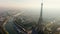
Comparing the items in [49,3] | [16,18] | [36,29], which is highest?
[49,3]

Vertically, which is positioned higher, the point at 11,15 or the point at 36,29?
the point at 11,15

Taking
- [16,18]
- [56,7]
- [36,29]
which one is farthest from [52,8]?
[16,18]

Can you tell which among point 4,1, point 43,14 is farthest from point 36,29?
point 4,1

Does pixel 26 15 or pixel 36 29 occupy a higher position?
pixel 26 15

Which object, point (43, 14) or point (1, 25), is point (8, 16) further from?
point (43, 14)

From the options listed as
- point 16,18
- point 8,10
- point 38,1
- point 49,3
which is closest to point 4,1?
point 8,10

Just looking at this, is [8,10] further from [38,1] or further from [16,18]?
[38,1]

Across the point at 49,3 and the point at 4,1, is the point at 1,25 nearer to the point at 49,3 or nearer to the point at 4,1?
the point at 4,1
